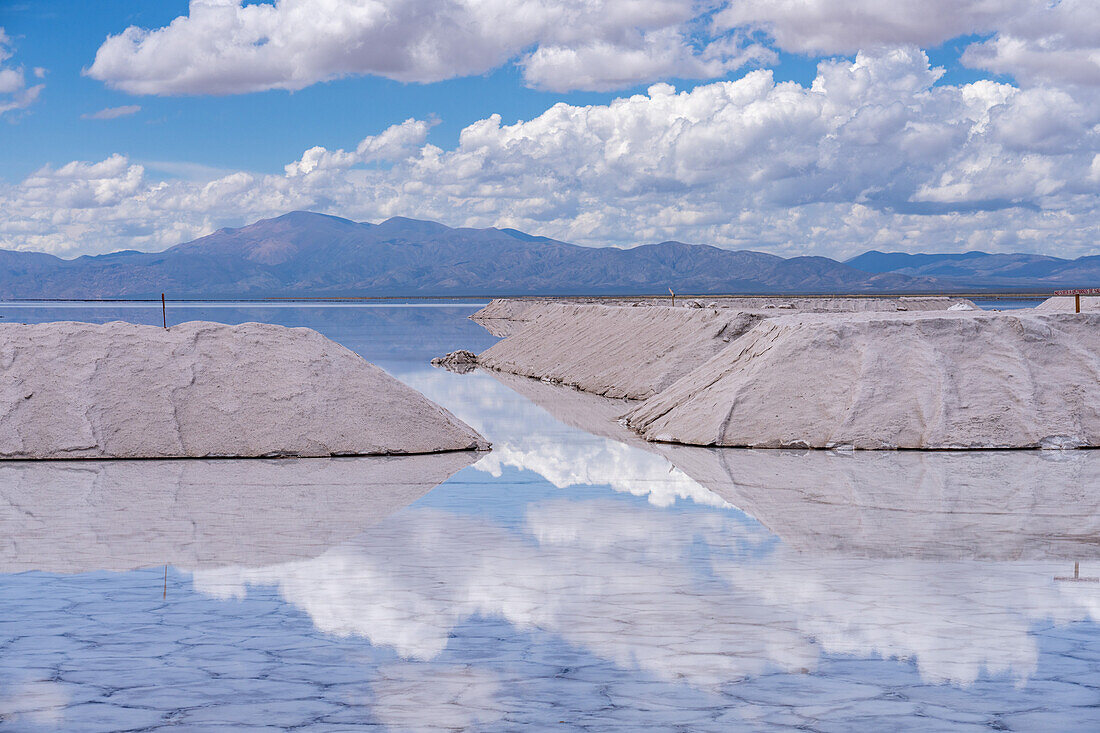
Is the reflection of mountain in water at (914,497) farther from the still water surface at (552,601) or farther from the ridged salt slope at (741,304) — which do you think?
the ridged salt slope at (741,304)

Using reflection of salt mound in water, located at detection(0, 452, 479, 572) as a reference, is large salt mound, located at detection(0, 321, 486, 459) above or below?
above

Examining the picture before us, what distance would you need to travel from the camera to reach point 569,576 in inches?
308

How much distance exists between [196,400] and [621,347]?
15691 millimetres

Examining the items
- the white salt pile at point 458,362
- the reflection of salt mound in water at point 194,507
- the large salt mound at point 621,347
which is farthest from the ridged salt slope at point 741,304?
the reflection of salt mound in water at point 194,507

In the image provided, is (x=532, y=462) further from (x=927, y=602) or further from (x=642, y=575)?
(x=927, y=602)

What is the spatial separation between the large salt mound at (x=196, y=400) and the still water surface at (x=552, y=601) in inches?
70.3

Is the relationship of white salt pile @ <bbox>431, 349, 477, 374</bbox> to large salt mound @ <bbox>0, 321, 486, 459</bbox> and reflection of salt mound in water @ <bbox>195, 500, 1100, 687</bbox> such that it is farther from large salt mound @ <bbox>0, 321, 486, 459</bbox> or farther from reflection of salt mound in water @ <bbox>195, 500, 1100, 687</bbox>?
reflection of salt mound in water @ <bbox>195, 500, 1100, 687</bbox>

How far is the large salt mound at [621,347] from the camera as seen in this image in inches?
975

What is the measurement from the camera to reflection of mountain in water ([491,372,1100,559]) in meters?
8.94

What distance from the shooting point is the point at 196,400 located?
15.2 meters

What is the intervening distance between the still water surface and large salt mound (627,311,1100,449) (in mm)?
2512

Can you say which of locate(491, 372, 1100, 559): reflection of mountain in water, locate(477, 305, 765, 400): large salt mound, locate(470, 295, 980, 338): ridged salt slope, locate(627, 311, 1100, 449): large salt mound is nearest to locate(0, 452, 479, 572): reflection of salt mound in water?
locate(491, 372, 1100, 559): reflection of mountain in water

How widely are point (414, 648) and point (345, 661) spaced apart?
40 centimetres

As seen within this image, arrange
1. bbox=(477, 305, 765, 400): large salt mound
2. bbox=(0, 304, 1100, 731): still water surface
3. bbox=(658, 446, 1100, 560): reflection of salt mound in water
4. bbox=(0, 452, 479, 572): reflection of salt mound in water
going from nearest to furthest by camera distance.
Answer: bbox=(0, 304, 1100, 731): still water surface < bbox=(0, 452, 479, 572): reflection of salt mound in water < bbox=(658, 446, 1100, 560): reflection of salt mound in water < bbox=(477, 305, 765, 400): large salt mound
